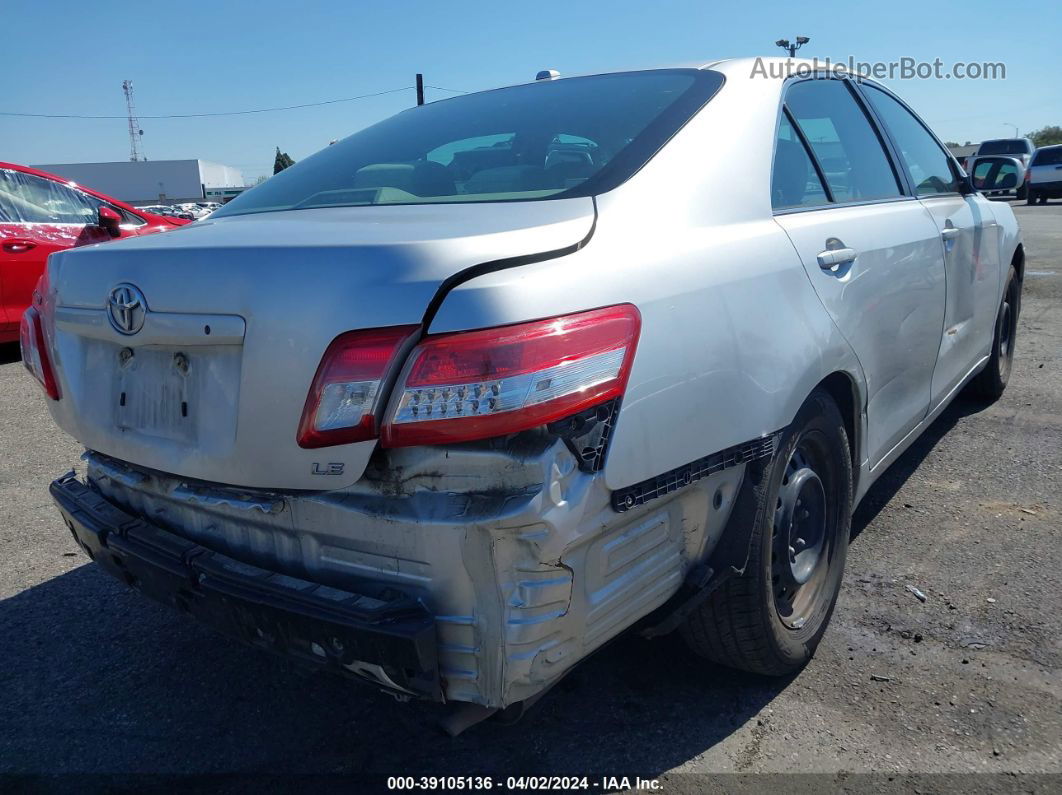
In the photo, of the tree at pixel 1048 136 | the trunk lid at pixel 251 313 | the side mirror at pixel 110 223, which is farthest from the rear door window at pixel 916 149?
the tree at pixel 1048 136

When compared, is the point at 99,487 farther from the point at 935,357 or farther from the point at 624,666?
the point at 935,357

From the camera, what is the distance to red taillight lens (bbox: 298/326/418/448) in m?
1.57

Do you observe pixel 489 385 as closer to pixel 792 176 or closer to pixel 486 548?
pixel 486 548

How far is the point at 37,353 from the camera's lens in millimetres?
2340

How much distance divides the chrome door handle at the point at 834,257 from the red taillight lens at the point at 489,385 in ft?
3.58

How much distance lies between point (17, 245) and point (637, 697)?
6.36 metres

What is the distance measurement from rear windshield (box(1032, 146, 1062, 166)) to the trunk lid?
1184 inches

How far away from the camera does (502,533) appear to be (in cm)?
152

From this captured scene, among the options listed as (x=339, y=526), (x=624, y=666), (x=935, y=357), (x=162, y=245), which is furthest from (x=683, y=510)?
A: (x=935, y=357)

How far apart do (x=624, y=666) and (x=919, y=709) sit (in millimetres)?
804

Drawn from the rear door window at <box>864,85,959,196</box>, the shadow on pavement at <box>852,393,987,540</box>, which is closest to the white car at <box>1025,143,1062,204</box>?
the shadow on pavement at <box>852,393,987,540</box>

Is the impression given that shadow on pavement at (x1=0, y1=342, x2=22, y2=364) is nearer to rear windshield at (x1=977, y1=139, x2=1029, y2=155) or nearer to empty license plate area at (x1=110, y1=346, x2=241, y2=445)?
empty license plate area at (x1=110, y1=346, x2=241, y2=445)

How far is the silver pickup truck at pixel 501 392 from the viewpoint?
1.56 meters

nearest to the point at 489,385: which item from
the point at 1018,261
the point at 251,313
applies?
the point at 251,313
